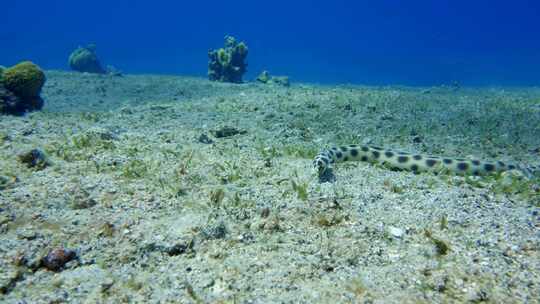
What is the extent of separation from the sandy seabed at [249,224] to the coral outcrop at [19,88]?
2.13 m

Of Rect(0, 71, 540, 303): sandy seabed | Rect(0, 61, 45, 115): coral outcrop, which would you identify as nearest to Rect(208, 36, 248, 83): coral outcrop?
Rect(0, 61, 45, 115): coral outcrop

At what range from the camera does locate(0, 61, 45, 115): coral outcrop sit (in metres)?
10.5

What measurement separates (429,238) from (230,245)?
2.19 metres

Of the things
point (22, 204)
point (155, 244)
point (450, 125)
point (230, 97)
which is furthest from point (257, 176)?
point (230, 97)

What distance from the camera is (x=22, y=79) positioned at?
11.0 meters

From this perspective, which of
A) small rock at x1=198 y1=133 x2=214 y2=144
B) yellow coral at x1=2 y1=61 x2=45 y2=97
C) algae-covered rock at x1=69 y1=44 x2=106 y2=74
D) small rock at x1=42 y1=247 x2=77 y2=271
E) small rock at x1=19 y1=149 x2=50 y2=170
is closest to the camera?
small rock at x1=42 y1=247 x2=77 y2=271

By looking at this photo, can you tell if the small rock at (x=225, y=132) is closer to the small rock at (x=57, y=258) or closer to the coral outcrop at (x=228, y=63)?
the small rock at (x=57, y=258)

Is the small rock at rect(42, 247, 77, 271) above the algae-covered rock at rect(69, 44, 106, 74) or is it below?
below

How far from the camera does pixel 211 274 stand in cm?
350

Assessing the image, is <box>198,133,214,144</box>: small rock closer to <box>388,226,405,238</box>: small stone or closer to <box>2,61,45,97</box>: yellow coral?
<box>388,226,405,238</box>: small stone

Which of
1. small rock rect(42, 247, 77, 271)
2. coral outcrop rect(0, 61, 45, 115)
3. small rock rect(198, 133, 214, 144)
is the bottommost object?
small rock rect(42, 247, 77, 271)

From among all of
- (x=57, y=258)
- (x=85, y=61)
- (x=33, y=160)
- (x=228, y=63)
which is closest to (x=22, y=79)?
(x=33, y=160)

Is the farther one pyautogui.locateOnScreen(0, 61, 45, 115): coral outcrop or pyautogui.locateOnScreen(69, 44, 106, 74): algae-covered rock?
pyautogui.locateOnScreen(69, 44, 106, 74): algae-covered rock

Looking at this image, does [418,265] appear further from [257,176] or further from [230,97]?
[230,97]
